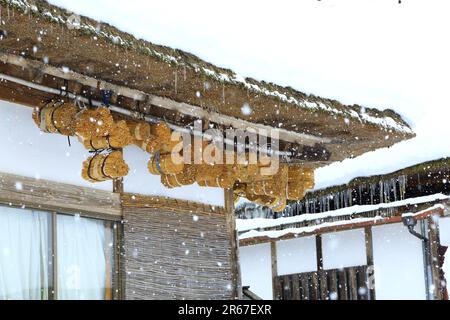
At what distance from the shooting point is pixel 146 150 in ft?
23.3

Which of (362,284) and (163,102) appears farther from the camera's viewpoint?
(362,284)

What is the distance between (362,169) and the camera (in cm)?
1168

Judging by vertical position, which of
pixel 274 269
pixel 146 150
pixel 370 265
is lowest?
pixel 370 265

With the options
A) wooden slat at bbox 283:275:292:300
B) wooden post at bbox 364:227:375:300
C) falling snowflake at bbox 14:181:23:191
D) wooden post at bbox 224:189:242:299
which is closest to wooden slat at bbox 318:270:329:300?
wooden slat at bbox 283:275:292:300

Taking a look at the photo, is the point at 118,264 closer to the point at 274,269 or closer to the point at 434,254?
the point at 434,254

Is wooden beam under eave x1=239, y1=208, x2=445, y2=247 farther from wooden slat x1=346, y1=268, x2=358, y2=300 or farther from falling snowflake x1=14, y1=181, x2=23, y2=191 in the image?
falling snowflake x1=14, y1=181, x2=23, y2=191

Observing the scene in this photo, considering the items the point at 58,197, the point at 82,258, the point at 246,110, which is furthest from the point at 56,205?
the point at 246,110

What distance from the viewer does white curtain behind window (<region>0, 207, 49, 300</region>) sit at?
20.6 ft

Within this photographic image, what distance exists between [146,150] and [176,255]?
125cm

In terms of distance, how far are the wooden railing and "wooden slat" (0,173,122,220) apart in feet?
19.0

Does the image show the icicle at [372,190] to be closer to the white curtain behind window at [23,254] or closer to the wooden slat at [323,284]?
the wooden slat at [323,284]
